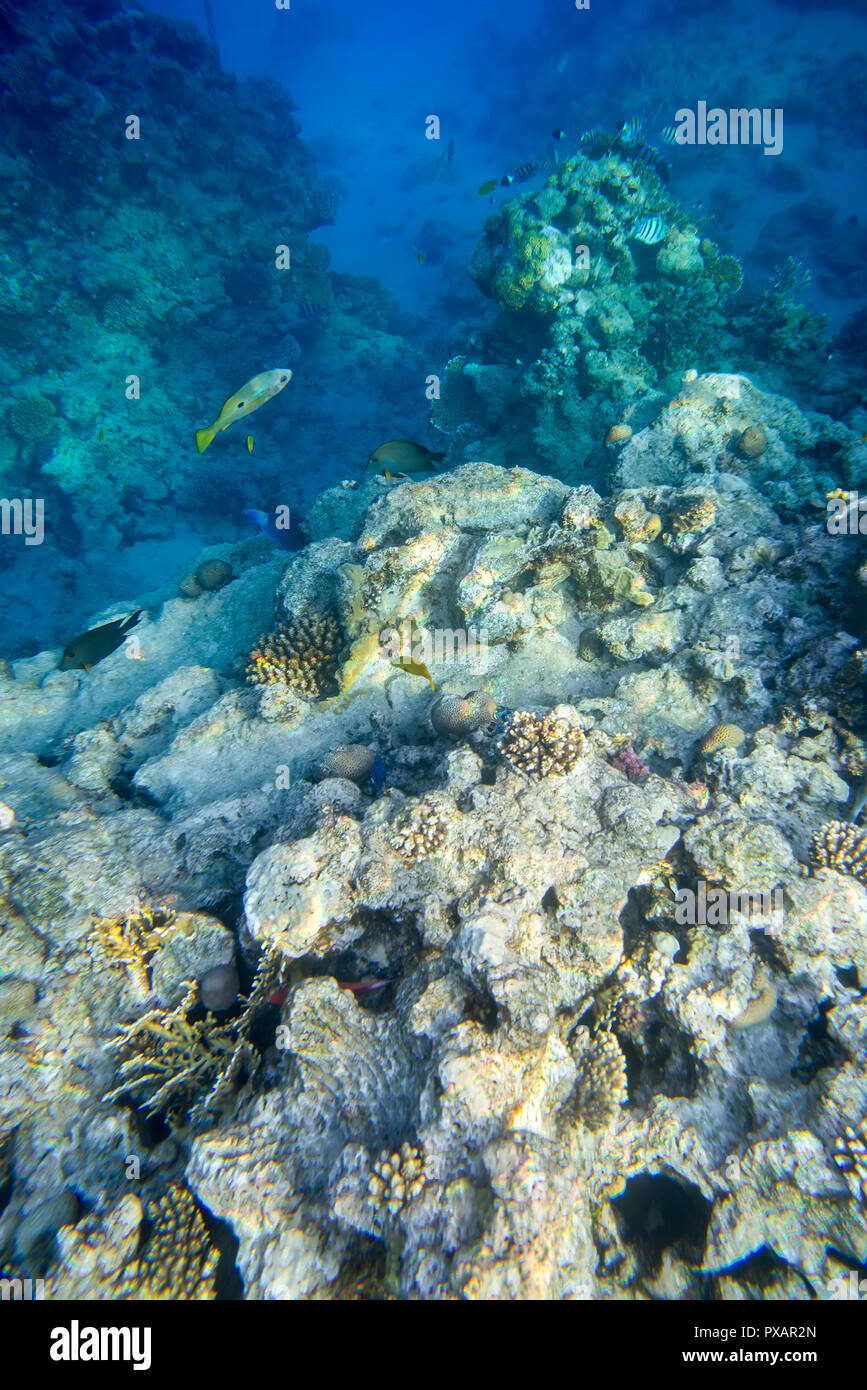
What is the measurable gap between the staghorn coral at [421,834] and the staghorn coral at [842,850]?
2.23 metres

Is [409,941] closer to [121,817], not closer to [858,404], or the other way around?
[121,817]

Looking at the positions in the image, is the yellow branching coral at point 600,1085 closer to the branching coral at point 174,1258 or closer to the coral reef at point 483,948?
the coral reef at point 483,948

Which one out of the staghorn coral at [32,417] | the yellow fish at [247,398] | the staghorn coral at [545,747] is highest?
the staghorn coral at [32,417]

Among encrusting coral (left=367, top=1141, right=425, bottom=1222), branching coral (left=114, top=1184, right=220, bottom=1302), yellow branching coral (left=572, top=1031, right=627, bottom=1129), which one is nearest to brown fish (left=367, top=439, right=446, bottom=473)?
yellow branching coral (left=572, top=1031, right=627, bottom=1129)

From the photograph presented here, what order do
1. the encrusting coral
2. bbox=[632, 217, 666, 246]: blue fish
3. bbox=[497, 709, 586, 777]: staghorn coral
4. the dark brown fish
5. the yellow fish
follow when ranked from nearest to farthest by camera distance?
the encrusting coral
bbox=[497, 709, 586, 777]: staghorn coral
the dark brown fish
the yellow fish
bbox=[632, 217, 666, 246]: blue fish

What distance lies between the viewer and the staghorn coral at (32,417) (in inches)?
583

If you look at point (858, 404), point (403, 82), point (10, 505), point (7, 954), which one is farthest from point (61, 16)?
point (403, 82)

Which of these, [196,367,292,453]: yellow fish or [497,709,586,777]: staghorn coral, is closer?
[497,709,586,777]: staghorn coral

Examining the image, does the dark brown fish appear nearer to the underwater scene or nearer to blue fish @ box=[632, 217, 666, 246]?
the underwater scene

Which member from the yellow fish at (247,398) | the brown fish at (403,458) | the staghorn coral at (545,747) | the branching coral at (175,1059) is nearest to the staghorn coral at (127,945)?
the branching coral at (175,1059)

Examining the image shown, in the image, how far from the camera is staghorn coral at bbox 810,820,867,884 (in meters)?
3.31

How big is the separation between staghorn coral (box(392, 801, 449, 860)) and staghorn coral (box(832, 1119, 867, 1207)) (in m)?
2.17

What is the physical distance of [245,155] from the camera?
55.9 ft

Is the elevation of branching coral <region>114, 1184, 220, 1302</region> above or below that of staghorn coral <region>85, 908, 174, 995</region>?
below
